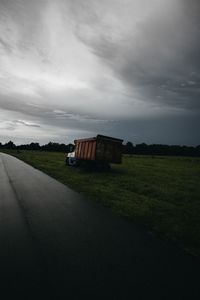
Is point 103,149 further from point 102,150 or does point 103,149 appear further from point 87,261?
point 87,261

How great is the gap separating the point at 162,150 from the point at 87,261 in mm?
93485

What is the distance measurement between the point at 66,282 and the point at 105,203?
22.2 ft

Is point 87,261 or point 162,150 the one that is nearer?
point 87,261

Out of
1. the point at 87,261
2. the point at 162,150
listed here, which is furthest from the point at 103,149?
the point at 162,150

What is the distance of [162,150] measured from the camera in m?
95.8

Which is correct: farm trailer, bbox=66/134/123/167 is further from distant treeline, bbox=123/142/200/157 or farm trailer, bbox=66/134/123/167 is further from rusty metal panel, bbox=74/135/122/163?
distant treeline, bbox=123/142/200/157

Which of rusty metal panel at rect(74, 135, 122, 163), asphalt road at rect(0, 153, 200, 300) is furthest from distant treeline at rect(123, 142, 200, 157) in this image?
asphalt road at rect(0, 153, 200, 300)

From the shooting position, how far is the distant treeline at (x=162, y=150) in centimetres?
9231

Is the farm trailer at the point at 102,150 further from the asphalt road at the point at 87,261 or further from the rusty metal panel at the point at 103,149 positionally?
the asphalt road at the point at 87,261

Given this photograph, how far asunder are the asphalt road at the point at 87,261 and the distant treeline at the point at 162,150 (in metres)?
87.8

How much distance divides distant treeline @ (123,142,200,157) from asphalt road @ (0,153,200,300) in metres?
87.8

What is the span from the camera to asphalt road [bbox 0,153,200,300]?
13.0ft

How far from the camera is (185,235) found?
7.03 m

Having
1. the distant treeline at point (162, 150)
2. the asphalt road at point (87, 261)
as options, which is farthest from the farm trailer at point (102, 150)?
the distant treeline at point (162, 150)
